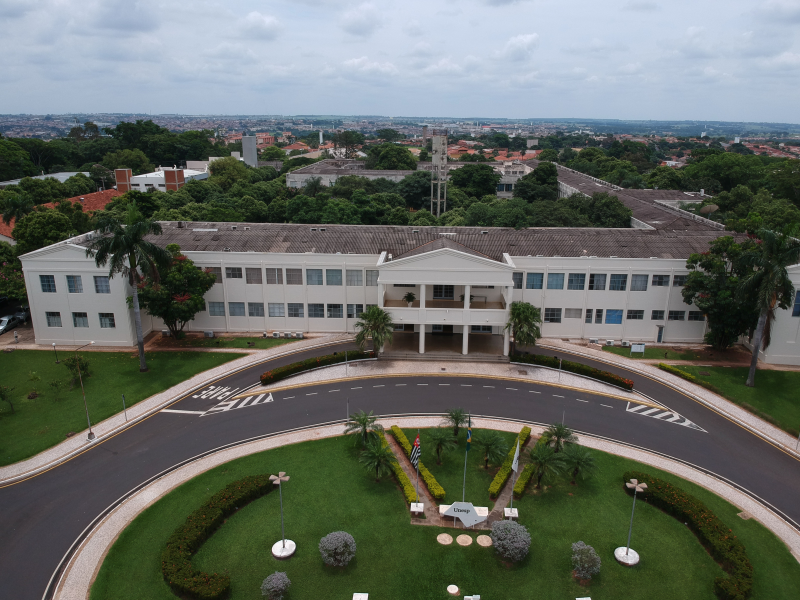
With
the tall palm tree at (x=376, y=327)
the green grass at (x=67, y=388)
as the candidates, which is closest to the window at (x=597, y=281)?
the tall palm tree at (x=376, y=327)

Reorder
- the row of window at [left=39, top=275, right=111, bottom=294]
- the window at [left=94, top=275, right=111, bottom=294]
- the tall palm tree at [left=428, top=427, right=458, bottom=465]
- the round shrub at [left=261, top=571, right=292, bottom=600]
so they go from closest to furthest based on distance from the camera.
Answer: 1. the round shrub at [left=261, top=571, right=292, bottom=600]
2. the tall palm tree at [left=428, top=427, right=458, bottom=465]
3. the window at [left=94, top=275, right=111, bottom=294]
4. the row of window at [left=39, top=275, right=111, bottom=294]

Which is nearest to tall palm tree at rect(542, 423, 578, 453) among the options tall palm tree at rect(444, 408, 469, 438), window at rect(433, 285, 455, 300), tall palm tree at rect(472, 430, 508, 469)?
tall palm tree at rect(472, 430, 508, 469)

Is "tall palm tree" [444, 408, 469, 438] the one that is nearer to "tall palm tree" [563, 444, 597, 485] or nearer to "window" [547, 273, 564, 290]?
"tall palm tree" [563, 444, 597, 485]

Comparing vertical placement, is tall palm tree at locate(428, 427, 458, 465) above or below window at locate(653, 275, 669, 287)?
below

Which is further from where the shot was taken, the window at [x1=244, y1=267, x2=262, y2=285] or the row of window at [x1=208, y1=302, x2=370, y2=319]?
the row of window at [x1=208, y1=302, x2=370, y2=319]

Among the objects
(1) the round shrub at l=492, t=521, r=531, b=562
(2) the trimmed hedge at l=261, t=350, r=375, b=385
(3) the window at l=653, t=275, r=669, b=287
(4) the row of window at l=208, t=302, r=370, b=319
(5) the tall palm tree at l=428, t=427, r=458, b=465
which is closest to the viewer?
(1) the round shrub at l=492, t=521, r=531, b=562

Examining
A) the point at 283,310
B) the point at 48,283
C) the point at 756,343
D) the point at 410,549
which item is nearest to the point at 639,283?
the point at 756,343

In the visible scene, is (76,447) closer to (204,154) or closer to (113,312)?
(113,312)

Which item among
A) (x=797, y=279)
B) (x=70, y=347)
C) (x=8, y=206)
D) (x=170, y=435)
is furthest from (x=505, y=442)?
(x=8, y=206)

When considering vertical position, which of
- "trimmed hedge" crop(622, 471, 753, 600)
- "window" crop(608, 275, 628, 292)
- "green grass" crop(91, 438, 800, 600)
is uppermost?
"window" crop(608, 275, 628, 292)
